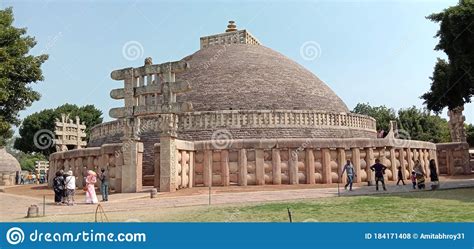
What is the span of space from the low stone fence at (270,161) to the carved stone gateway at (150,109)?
0.81 m

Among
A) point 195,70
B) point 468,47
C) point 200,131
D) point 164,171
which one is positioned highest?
point 195,70

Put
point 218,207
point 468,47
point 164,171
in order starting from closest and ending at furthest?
point 218,207, point 468,47, point 164,171

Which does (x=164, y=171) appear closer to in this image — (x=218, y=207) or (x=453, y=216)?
(x=218, y=207)

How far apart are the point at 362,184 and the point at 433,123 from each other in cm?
3238

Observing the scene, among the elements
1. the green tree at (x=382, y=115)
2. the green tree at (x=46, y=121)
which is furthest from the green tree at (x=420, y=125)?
the green tree at (x=46, y=121)

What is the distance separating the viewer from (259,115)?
20.5 meters

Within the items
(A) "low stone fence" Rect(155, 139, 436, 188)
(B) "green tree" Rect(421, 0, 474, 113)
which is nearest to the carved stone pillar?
(A) "low stone fence" Rect(155, 139, 436, 188)

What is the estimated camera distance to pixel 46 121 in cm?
4984

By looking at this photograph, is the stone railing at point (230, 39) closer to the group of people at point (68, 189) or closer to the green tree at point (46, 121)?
the group of people at point (68, 189)

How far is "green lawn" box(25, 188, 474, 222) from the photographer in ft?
23.2

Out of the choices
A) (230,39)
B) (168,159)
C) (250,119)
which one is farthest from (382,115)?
(168,159)

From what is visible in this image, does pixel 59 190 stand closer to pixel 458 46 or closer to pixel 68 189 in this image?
pixel 68 189

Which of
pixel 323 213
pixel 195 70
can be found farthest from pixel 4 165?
pixel 323 213

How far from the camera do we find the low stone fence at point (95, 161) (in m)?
15.2
